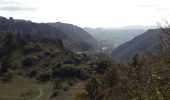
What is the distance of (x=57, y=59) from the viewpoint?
15700cm

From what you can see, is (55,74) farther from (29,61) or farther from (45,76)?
(29,61)

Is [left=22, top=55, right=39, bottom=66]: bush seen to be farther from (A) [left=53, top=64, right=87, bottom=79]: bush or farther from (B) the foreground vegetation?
(A) [left=53, top=64, right=87, bottom=79]: bush

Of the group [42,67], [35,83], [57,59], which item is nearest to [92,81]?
[35,83]

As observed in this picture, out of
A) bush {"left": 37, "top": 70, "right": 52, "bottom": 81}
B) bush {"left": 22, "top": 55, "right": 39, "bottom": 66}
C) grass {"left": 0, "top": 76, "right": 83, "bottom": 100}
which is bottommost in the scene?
grass {"left": 0, "top": 76, "right": 83, "bottom": 100}

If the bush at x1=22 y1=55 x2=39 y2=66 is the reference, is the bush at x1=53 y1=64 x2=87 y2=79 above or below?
below

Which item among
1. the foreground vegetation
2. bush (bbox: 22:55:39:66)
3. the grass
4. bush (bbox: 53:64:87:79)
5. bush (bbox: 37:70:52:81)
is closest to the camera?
the foreground vegetation

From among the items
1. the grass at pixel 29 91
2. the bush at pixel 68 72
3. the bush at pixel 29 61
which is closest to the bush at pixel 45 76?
the grass at pixel 29 91

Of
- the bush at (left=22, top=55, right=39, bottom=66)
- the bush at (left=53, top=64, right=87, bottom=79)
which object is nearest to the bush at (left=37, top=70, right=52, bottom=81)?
the bush at (left=53, top=64, right=87, bottom=79)

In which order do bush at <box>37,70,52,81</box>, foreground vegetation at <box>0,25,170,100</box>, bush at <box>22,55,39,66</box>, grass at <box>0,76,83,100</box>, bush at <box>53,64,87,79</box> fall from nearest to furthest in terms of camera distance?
foreground vegetation at <box>0,25,170,100</box> → grass at <box>0,76,83,100</box> → bush at <box>37,70,52,81</box> → bush at <box>53,64,87,79</box> → bush at <box>22,55,39,66</box>

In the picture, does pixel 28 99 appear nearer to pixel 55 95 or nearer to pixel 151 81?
pixel 55 95

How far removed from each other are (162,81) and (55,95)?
8360 centimetres

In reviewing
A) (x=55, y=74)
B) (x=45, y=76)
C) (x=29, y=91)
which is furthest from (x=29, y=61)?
(x=29, y=91)

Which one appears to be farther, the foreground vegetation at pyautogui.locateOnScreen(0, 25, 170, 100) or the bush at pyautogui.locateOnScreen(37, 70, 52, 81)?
the bush at pyautogui.locateOnScreen(37, 70, 52, 81)

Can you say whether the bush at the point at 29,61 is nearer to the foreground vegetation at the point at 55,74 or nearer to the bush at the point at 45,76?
the foreground vegetation at the point at 55,74
